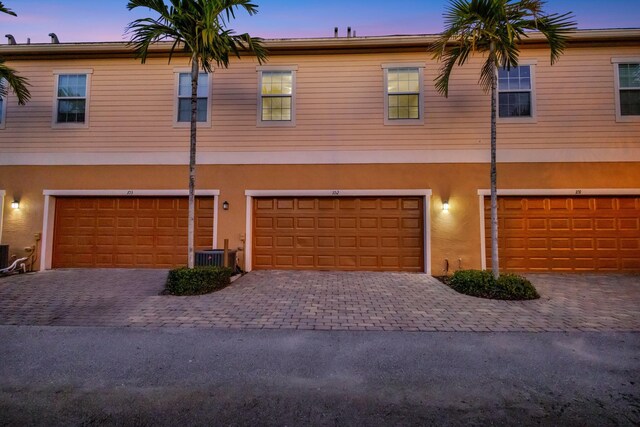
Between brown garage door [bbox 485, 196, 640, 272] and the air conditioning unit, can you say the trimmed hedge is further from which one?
the air conditioning unit

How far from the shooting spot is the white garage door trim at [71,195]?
32.5ft

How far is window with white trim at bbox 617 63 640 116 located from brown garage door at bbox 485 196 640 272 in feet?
8.45

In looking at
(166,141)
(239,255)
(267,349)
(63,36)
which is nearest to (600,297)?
(267,349)

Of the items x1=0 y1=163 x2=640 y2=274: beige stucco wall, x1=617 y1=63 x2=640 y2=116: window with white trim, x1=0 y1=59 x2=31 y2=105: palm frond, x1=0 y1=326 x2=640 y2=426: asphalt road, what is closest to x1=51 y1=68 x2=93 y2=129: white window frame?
x1=0 y1=59 x2=31 y2=105: palm frond

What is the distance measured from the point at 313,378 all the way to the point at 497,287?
5.00m

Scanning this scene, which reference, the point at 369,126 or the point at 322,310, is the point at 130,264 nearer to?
the point at 322,310

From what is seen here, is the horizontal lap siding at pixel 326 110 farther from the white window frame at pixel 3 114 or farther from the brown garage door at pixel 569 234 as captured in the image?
the brown garage door at pixel 569 234

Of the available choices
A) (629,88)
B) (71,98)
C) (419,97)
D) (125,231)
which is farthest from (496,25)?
(71,98)

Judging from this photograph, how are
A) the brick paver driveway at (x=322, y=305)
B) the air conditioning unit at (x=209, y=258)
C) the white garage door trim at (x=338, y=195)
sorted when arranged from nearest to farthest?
1. the brick paver driveway at (x=322, y=305)
2. the air conditioning unit at (x=209, y=258)
3. the white garage door trim at (x=338, y=195)

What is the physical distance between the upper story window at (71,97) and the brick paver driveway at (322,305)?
193 inches

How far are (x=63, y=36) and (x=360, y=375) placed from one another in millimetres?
14422

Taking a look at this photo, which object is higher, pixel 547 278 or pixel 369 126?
pixel 369 126

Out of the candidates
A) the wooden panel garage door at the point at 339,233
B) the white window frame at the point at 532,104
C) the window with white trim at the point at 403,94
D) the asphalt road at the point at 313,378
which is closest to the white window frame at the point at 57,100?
the wooden panel garage door at the point at 339,233

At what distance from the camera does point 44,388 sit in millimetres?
3125
